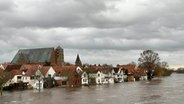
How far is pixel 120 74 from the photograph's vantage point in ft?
433

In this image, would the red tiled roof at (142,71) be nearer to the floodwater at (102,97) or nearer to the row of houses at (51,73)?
the row of houses at (51,73)

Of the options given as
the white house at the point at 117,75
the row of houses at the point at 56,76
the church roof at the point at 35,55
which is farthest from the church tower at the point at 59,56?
the row of houses at the point at 56,76

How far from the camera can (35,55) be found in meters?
140

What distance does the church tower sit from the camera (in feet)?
472

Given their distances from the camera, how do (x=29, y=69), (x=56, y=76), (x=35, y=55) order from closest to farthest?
(x=29, y=69)
(x=56, y=76)
(x=35, y=55)

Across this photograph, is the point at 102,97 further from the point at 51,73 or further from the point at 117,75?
the point at 117,75

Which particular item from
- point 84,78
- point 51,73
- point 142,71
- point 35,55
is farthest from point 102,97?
point 142,71

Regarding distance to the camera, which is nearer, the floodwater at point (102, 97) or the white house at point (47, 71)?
the floodwater at point (102, 97)

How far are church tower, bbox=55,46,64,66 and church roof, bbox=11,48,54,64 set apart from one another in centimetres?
558

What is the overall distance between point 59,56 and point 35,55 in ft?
33.2

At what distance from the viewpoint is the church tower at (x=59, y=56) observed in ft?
472

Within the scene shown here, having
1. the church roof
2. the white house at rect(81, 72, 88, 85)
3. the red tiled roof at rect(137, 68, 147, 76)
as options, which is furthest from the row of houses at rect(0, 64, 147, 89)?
the red tiled roof at rect(137, 68, 147, 76)

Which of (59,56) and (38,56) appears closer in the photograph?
(38,56)

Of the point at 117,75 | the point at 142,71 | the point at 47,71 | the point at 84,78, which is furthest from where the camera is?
the point at 142,71
